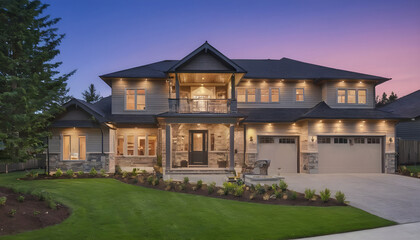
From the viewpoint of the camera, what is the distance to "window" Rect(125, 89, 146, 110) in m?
18.3

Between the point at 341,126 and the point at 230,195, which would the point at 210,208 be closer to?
the point at 230,195

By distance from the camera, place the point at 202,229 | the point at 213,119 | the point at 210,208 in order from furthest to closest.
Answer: the point at 213,119 → the point at 210,208 → the point at 202,229

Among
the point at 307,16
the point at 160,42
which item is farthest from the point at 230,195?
the point at 160,42

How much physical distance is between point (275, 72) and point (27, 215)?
17294mm

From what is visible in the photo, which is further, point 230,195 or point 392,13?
point 392,13

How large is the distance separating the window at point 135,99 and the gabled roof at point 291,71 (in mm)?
7610

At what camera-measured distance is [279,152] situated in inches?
691

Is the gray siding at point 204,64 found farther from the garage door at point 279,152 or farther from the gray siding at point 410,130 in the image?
the gray siding at point 410,130

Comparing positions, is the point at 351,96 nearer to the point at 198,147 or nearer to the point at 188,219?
the point at 198,147

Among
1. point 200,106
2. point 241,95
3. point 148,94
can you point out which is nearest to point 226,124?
point 200,106

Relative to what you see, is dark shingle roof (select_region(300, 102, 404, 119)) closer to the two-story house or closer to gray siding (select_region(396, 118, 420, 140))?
the two-story house

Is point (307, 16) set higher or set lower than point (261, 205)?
higher

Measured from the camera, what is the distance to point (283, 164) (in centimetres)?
1745

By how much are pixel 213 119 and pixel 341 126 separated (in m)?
8.60
